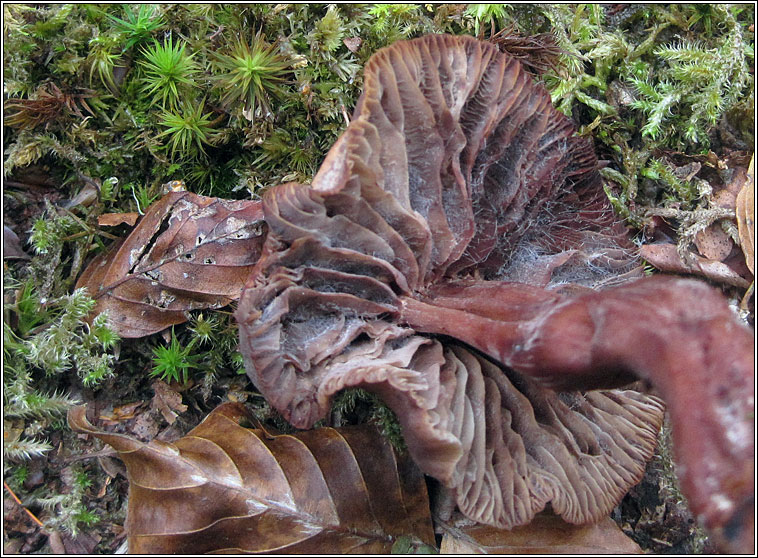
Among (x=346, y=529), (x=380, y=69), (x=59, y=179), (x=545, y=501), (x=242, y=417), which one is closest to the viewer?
(x=380, y=69)

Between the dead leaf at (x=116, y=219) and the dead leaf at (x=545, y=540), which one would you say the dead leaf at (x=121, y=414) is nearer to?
the dead leaf at (x=116, y=219)

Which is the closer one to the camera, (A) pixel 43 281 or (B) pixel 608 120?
(A) pixel 43 281

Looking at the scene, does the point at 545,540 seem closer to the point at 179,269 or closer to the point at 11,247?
the point at 179,269

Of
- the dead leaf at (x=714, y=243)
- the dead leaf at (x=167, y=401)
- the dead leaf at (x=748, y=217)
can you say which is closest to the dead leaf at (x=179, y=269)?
the dead leaf at (x=167, y=401)

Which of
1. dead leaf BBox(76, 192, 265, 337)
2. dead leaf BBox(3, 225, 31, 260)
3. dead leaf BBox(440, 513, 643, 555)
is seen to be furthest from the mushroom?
dead leaf BBox(3, 225, 31, 260)

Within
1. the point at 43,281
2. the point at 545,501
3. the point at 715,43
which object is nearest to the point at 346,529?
the point at 545,501

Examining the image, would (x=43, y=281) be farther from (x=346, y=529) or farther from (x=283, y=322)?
(x=346, y=529)
